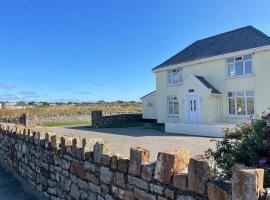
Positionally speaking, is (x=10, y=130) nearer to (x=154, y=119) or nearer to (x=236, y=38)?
(x=236, y=38)

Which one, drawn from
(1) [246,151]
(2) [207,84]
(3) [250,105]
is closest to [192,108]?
(2) [207,84]

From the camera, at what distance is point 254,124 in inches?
167

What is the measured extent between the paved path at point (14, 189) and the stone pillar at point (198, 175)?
197 inches

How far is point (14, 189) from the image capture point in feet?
26.1

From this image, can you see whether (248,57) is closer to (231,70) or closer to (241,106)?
(231,70)

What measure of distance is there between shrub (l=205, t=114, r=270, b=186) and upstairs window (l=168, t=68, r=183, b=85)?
22853mm

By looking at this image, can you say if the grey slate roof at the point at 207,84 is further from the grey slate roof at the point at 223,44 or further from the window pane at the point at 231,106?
the grey slate roof at the point at 223,44

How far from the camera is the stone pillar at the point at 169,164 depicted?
11.3 feet

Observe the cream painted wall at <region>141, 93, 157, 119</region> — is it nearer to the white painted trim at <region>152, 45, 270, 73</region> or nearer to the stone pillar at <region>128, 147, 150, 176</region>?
the white painted trim at <region>152, 45, 270, 73</region>

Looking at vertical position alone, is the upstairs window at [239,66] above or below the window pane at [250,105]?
above

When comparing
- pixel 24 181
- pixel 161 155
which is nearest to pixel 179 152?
pixel 161 155

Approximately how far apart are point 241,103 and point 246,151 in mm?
19789

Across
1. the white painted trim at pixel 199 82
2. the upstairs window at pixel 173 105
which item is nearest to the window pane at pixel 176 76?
the upstairs window at pixel 173 105

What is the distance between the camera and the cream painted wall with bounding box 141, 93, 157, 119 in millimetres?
31688
